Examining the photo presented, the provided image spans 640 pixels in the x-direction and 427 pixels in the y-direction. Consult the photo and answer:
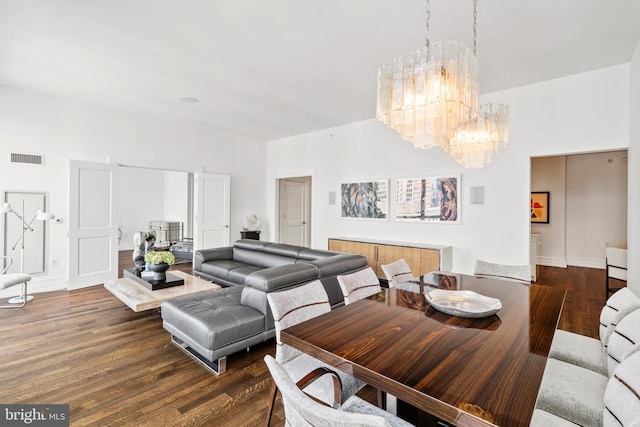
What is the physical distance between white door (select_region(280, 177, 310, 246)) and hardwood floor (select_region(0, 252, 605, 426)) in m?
4.66

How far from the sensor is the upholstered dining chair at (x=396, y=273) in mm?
2584

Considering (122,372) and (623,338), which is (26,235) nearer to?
(122,372)

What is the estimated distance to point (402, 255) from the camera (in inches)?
→ 189

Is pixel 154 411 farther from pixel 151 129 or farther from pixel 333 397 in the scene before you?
pixel 151 129

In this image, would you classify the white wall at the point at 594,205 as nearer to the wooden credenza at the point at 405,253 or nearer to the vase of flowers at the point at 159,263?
the wooden credenza at the point at 405,253

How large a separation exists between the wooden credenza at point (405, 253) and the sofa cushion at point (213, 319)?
2.77m

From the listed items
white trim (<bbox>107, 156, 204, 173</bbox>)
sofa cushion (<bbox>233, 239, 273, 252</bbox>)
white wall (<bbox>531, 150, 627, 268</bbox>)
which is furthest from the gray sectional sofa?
white wall (<bbox>531, 150, 627, 268</bbox>)

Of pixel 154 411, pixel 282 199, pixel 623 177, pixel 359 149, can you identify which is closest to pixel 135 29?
pixel 154 411

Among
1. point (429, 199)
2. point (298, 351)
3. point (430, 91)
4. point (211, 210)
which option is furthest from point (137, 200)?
point (430, 91)

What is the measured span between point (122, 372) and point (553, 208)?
8.51 metres

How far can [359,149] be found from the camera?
596 centimetres

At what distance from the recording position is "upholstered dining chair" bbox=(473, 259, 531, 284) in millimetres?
2779

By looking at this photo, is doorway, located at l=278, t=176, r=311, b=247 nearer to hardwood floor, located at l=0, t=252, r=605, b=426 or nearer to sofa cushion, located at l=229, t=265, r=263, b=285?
sofa cushion, located at l=229, t=265, r=263, b=285

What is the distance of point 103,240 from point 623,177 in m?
10.3
